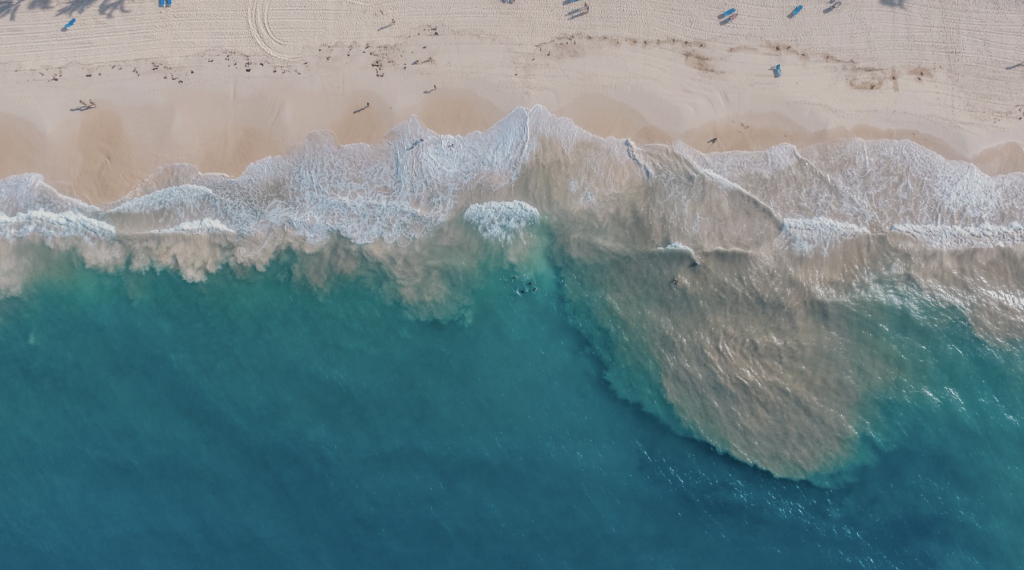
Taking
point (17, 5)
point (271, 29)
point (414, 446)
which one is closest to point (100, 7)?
point (17, 5)

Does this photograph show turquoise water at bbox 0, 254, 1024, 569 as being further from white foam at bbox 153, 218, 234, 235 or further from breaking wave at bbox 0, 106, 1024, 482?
white foam at bbox 153, 218, 234, 235

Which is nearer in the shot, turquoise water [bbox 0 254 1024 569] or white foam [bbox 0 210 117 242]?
turquoise water [bbox 0 254 1024 569]

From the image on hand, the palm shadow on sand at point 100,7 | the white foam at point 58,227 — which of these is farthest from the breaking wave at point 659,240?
the palm shadow on sand at point 100,7

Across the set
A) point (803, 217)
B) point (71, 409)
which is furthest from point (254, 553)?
point (803, 217)

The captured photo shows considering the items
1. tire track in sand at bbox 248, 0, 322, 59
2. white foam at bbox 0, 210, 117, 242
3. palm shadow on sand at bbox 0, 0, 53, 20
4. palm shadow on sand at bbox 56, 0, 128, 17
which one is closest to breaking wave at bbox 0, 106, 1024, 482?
white foam at bbox 0, 210, 117, 242

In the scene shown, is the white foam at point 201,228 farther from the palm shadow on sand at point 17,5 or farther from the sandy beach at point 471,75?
the palm shadow on sand at point 17,5

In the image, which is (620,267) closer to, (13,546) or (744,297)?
(744,297)

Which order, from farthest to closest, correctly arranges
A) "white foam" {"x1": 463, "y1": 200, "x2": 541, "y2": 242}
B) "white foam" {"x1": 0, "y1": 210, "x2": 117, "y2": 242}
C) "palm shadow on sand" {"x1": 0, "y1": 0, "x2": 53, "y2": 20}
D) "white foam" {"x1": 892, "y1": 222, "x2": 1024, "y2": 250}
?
"palm shadow on sand" {"x1": 0, "y1": 0, "x2": 53, "y2": 20}, "white foam" {"x1": 0, "y1": 210, "x2": 117, "y2": 242}, "white foam" {"x1": 463, "y1": 200, "x2": 541, "y2": 242}, "white foam" {"x1": 892, "y1": 222, "x2": 1024, "y2": 250}

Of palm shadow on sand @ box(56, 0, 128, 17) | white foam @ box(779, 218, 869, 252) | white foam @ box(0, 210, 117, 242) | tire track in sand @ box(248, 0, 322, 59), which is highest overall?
palm shadow on sand @ box(56, 0, 128, 17)
